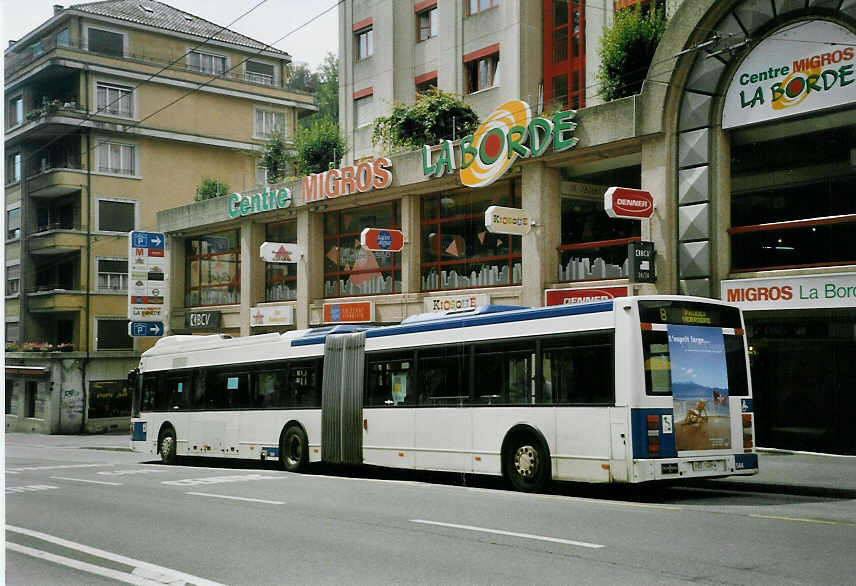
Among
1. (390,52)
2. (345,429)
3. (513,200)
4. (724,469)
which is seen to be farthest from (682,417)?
(390,52)

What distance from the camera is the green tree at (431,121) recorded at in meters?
29.9

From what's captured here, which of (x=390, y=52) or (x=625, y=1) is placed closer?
(x=625, y=1)

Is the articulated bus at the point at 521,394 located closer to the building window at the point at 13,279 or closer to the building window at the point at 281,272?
the building window at the point at 281,272

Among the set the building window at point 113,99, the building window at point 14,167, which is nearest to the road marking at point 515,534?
the building window at point 113,99

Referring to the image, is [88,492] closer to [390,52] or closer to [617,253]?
[617,253]

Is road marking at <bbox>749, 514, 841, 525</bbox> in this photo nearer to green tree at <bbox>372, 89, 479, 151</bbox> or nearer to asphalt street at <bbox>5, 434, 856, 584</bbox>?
asphalt street at <bbox>5, 434, 856, 584</bbox>

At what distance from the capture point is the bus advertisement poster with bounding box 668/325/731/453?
531 inches

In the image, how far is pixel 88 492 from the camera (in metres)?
16.0

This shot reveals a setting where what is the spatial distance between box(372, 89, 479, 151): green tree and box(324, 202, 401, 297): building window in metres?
2.14

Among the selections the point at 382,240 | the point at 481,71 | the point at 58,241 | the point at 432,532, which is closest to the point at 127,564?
the point at 432,532

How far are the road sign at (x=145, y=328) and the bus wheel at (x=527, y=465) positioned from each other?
2884 centimetres

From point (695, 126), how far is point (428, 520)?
13.0 meters

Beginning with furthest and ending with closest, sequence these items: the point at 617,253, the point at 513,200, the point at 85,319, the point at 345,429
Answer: the point at 85,319
the point at 513,200
the point at 617,253
the point at 345,429

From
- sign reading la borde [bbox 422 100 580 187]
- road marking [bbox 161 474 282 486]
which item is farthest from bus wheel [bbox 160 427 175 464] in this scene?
sign reading la borde [bbox 422 100 580 187]
